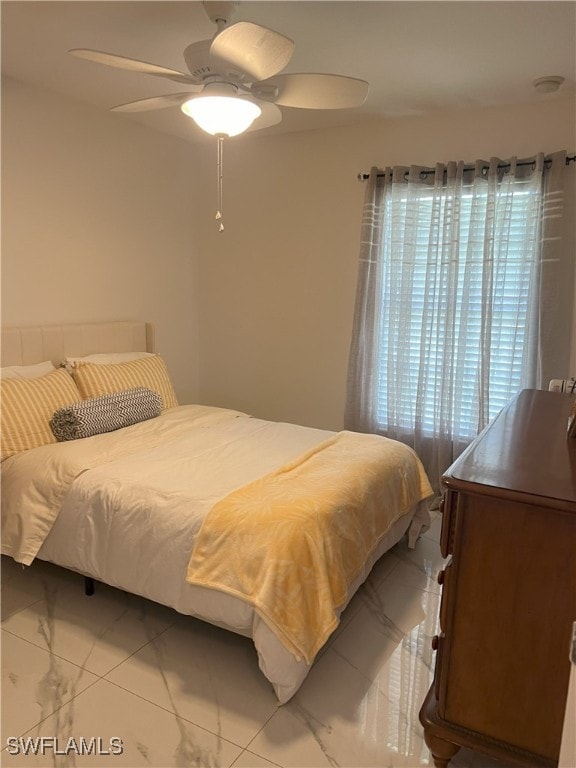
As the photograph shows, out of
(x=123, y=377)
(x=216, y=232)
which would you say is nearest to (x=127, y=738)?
(x=123, y=377)

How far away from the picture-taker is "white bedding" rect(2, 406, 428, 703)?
2037 millimetres

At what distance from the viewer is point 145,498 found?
225cm

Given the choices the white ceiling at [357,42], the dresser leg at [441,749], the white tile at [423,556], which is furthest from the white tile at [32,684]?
the white ceiling at [357,42]

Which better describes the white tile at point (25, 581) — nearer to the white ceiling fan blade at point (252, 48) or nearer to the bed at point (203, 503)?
the bed at point (203, 503)

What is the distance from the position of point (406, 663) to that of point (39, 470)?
1.78m

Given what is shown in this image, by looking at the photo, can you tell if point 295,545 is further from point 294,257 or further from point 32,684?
point 294,257

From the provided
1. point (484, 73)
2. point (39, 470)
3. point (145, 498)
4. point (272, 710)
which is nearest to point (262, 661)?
point (272, 710)

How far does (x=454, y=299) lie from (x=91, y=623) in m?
2.69

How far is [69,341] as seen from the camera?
133 inches

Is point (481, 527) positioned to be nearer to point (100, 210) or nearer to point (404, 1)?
point (404, 1)

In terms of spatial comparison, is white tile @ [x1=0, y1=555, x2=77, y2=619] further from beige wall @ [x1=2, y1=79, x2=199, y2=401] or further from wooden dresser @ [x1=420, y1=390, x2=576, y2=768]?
wooden dresser @ [x1=420, y1=390, x2=576, y2=768]

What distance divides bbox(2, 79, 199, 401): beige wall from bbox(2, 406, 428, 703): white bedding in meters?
1.10

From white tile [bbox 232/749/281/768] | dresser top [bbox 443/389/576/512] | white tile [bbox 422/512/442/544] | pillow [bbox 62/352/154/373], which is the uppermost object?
pillow [bbox 62/352/154/373]

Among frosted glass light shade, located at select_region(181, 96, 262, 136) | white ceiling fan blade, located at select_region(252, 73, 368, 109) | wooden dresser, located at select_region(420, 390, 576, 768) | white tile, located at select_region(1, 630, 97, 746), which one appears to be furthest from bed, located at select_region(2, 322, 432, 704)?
white ceiling fan blade, located at select_region(252, 73, 368, 109)
